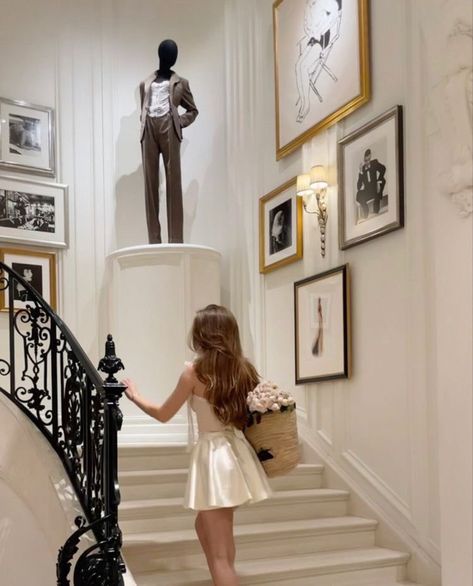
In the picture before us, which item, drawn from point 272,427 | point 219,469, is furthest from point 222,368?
point 219,469

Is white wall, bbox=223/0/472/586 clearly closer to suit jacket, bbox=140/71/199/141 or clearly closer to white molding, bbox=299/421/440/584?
white molding, bbox=299/421/440/584

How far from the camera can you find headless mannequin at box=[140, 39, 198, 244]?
6.98 m

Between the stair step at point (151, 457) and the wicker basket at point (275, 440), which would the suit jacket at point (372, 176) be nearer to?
the wicker basket at point (275, 440)

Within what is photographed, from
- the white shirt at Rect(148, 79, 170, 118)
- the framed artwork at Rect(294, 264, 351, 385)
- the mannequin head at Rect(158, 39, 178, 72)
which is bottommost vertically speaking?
the framed artwork at Rect(294, 264, 351, 385)

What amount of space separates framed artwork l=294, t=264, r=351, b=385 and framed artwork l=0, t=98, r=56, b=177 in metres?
2.85

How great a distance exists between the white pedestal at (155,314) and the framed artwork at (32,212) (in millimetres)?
909

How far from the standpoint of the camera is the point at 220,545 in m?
3.85

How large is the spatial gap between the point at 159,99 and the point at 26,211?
5.36 feet

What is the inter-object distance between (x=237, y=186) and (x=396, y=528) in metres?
3.74

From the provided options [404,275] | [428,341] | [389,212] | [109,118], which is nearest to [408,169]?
[389,212]

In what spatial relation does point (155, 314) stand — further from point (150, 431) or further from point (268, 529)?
point (268, 529)

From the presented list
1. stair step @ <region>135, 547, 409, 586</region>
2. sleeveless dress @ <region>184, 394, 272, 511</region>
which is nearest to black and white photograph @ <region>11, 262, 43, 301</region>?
sleeveless dress @ <region>184, 394, 272, 511</region>

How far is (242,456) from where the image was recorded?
3949 millimetres

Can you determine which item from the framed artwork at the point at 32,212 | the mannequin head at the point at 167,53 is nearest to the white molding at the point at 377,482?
the framed artwork at the point at 32,212
